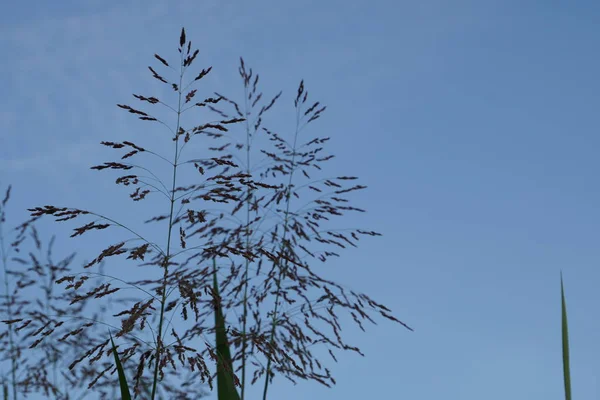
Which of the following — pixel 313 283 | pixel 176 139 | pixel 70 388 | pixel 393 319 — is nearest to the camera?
pixel 176 139

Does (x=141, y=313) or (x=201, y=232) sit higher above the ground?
(x=201, y=232)

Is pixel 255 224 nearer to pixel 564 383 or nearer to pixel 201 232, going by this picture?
pixel 201 232

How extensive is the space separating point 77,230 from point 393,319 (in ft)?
5.95

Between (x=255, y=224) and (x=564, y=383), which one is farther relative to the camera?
(x=255, y=224)

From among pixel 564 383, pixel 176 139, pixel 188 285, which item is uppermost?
pixel 176 139

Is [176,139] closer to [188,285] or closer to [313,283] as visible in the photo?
[188,285]

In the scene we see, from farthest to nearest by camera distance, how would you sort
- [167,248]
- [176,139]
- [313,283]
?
[313,283]
[176,139]
[167,248]

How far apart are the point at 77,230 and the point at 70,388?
2489mm

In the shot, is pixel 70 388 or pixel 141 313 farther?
pixel 70 388

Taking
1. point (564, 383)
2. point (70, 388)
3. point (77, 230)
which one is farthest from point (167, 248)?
point (70, 388)

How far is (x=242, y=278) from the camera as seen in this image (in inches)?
164

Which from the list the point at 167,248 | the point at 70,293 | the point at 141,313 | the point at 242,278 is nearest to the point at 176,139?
the point at 167,248

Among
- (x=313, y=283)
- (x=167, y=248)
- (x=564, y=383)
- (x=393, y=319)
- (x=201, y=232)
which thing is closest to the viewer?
(x=564, y=383)

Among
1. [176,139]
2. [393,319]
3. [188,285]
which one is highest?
[176,139]
